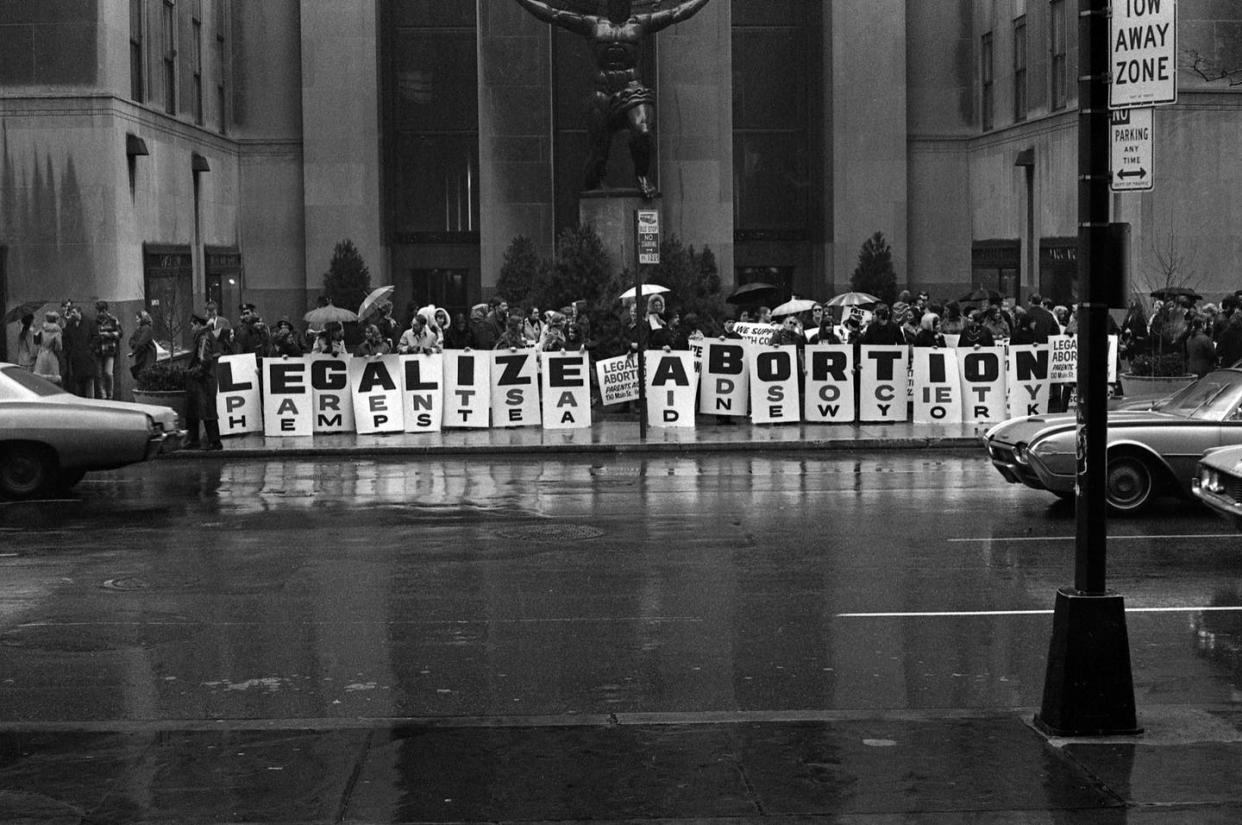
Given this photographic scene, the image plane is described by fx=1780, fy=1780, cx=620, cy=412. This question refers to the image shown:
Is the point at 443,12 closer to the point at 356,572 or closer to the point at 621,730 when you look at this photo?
the point at 356,572

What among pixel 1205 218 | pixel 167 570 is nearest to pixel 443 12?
pixel 1205 218

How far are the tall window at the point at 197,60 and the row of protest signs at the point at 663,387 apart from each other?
18323mm

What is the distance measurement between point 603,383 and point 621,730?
17.3 meters

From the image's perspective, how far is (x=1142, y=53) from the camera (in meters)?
8.05

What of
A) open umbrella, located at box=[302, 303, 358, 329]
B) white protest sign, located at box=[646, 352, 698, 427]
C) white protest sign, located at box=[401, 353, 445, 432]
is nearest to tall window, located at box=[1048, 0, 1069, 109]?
white protest sign, located at box=[646, 352, 698, 427]

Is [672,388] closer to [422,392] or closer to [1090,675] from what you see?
[422,392]

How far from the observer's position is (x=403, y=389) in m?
24.1

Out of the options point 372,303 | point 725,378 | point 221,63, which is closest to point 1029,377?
point 725,378

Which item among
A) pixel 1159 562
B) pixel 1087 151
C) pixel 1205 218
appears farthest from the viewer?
pixel 1205 218

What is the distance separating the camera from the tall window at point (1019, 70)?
41.8 meters

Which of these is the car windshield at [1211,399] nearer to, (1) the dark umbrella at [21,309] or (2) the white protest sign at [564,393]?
(2) the white protest sign at [564,393]

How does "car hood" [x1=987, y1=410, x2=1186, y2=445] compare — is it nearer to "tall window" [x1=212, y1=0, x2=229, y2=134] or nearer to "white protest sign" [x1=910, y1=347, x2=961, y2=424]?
"white protest sign" [x1=910, y1=347, x2=961, y2=424]

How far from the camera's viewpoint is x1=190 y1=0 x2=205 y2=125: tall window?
40531 millimetres

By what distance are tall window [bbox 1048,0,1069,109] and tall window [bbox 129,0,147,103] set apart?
19170 millimetres
